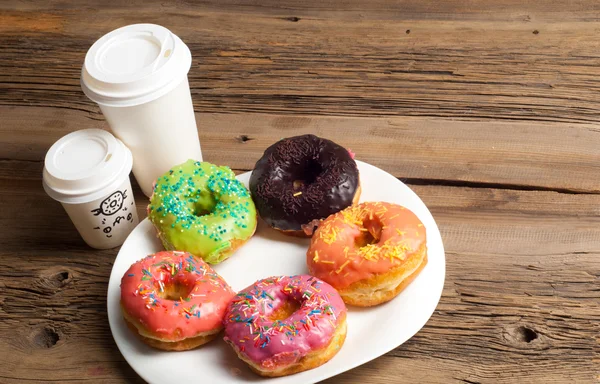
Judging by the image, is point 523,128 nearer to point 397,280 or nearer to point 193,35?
point 397,280

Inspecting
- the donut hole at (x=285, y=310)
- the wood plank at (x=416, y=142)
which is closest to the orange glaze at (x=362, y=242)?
the donut hole at (x=285, y=310)

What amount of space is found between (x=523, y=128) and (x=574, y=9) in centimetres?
78

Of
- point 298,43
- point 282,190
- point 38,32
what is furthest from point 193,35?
point 282,190

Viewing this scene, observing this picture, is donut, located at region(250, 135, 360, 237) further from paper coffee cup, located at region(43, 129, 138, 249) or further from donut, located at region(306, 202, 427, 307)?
paper coffee cup, located at region(43, 129, 138, 249)

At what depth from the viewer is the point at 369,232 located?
6.23 ft

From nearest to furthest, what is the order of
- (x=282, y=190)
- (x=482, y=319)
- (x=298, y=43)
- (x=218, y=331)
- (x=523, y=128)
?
(x=218, y=331)
(x=482, y=319)
(x=282, y=190)
(x=523, y=128)
(x=298, y=43)

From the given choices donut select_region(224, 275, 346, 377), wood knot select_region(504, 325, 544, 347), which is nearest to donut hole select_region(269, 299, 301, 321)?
donut select_region(224, 275, 346, 377)

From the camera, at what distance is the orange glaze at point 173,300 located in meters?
1.69

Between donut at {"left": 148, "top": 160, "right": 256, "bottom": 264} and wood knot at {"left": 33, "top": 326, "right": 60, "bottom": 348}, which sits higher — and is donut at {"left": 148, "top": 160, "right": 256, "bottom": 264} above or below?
above

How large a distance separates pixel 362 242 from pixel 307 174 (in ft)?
0.97

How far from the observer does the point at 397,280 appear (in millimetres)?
1763

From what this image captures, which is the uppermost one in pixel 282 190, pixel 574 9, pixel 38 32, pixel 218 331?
pixel 574 9

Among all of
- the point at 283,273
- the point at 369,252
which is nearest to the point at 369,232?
the point at 369,252

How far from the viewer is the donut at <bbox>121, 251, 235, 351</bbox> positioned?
169 centimetres
